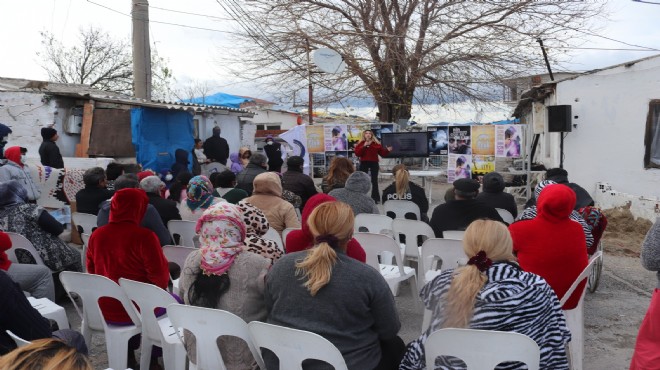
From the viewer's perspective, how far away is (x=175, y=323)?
2818mm

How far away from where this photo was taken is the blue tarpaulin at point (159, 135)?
454 inches

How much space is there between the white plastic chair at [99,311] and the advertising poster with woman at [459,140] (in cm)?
1027

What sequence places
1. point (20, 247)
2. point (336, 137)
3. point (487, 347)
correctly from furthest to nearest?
point (336, 137) → point (20, 247) → point (487, 347)

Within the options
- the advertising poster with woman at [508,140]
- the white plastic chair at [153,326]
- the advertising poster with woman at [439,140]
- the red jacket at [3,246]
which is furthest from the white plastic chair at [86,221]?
the advertising poster with woman at [508,140]

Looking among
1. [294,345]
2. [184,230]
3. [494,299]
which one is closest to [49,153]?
[184,230]

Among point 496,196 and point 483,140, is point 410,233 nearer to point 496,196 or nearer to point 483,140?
point 496,196

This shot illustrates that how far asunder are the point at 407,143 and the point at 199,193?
7.79 m

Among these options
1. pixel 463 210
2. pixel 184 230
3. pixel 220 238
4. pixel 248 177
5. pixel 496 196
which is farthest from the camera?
pixel 248 177

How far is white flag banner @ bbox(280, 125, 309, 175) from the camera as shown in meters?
13.9

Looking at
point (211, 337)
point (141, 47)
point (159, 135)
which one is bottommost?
point (211, 337)

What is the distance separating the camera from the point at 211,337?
274 centimetres

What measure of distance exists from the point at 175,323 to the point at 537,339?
174 cm

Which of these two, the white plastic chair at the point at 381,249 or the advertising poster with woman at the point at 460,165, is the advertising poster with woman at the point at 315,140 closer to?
the advertising poster with woman at the point at 460,165

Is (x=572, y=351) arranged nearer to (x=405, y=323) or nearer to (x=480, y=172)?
(x=405, y=323)
